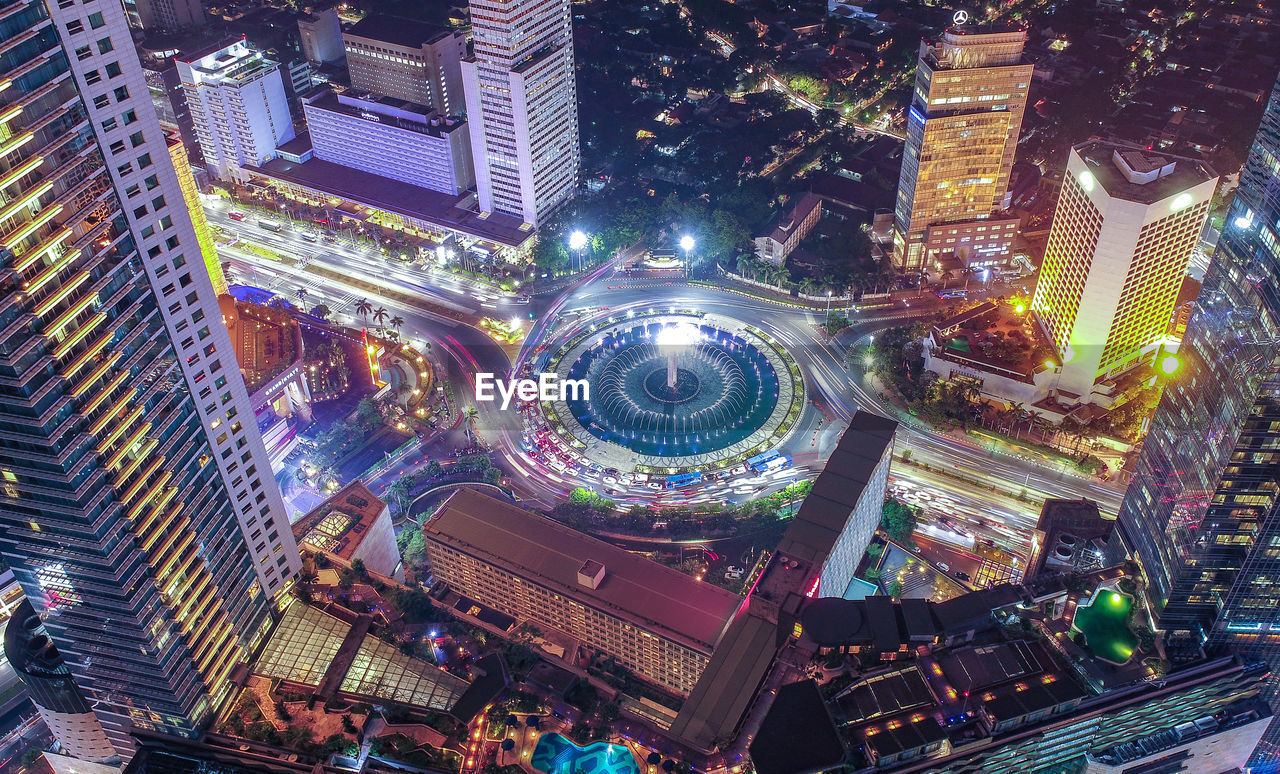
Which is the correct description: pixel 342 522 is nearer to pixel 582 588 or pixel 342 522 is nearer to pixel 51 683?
pixel 582 588

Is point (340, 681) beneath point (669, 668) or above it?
beneath

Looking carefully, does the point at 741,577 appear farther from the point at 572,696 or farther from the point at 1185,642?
the point at 1185,642

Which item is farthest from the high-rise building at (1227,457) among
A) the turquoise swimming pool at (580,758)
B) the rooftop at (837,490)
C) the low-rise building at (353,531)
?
the low-rise building at (353,531)

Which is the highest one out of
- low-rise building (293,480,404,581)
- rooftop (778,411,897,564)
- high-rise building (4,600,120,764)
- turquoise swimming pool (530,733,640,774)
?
rooftop (778,411,897,564)

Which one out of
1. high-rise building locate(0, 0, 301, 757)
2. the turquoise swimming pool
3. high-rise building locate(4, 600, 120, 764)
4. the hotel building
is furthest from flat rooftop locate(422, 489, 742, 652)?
high-rise building locate(4, 600, 120, 764)

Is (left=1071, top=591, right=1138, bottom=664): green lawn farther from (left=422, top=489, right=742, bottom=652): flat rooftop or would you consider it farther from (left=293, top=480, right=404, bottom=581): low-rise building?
(left=293, top=480, right=404, bottom=581): low-rise building

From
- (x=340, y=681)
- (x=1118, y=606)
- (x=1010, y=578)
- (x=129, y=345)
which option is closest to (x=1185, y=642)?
(x=1118, y=606)
